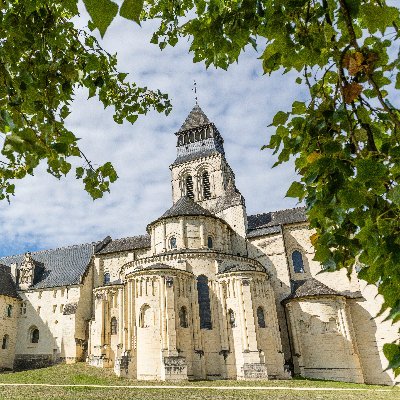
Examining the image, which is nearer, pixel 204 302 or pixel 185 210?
pixel 204 302

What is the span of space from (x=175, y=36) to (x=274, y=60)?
2.61 m

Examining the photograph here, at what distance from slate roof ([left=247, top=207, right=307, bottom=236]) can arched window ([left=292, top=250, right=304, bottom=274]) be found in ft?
9.61

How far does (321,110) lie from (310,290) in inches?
1046

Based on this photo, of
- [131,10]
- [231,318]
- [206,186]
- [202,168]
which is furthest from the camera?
[202,168]

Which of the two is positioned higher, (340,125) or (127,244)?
(127,244)

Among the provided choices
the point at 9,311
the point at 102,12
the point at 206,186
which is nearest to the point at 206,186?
the point at 206,186

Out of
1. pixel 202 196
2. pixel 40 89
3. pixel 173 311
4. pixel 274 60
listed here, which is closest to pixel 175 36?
pixel 40 89

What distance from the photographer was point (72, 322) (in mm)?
32656

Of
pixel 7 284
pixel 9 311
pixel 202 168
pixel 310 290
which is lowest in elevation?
pixel 310 290

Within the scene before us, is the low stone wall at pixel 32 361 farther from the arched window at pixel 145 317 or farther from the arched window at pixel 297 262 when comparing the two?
the arched window at pixel 297 262

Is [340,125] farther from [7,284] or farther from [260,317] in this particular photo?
[7,284]

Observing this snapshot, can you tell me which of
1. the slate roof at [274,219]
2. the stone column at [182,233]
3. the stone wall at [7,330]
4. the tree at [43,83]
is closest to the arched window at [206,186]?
the slate roof at [274,219]

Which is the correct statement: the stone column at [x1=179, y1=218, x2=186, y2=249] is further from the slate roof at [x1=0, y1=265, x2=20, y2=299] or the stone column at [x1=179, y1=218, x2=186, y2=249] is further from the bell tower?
the slate roof at [x1=0, y1=265, x2=20, y2=299]

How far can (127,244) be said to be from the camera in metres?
37.2
